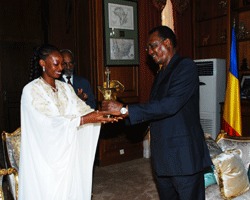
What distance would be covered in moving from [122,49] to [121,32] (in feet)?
0.91

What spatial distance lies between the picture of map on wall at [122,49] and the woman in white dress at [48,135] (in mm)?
2551

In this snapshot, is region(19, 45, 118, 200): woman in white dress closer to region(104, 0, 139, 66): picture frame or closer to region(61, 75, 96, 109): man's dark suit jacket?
region(61, 75, 96, 109): man's dark suit jacket

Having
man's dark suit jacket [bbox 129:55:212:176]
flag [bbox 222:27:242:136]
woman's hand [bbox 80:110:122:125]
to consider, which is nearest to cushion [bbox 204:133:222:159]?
man's dark suit jacket [bbox 129:55:212:176]

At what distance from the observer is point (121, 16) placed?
16.2ft

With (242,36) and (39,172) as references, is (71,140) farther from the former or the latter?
(242,36)

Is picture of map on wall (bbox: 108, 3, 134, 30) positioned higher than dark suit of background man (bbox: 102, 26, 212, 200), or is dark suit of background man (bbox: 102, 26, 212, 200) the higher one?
picture of map on wall (bbox: 108, 3, 134, 30)

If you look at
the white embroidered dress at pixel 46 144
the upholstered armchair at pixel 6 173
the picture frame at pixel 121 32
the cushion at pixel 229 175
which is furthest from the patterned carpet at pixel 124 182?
the picture frame at pixel 121 32

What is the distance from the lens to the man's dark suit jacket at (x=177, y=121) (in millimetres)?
2021

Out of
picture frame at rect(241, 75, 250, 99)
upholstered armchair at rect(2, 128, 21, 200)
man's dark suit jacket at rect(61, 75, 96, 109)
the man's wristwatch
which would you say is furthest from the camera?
picture frame at rect(241, 75, 250, 99)

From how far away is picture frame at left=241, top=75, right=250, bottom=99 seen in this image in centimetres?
499

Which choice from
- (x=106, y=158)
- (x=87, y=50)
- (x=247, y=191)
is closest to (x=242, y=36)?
(x=87, y=50)

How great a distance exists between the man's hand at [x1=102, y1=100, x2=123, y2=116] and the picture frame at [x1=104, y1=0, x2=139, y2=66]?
98.9 inches

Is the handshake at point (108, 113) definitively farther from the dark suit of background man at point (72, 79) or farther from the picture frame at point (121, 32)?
the picture frame at point (121, 32)

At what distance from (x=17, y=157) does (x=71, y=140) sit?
600 mm
